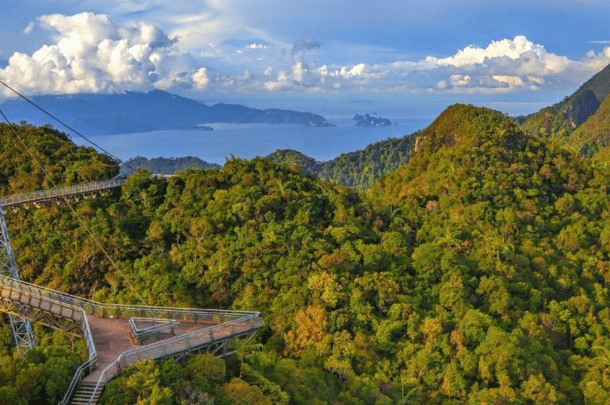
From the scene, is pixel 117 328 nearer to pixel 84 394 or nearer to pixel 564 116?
pixel 84 394

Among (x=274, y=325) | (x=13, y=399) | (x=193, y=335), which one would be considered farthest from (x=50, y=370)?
(x=274, y=325)

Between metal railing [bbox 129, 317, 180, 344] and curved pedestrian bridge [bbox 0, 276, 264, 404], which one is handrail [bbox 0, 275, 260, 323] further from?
metal railing [bbox 129, 317, 180, 344]

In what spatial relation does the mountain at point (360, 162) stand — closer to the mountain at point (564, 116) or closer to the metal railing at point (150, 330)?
the mountain at point (564, 116)

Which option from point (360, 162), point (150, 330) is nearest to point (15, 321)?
point (150, 330)

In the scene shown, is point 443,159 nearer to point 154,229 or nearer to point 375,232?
point 375,232

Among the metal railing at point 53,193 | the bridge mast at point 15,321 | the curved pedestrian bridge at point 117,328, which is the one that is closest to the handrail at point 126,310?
the curved pedestrian bridge at point 117,328

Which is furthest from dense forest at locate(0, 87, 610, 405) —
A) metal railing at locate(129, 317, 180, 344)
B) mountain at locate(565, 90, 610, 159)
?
mountain at locate(565, 90, 610, 159)
